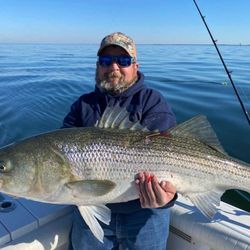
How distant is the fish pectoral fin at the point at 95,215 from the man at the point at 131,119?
0.33 m

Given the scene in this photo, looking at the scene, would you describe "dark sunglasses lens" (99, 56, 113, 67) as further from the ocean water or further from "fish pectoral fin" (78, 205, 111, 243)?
the ocean water

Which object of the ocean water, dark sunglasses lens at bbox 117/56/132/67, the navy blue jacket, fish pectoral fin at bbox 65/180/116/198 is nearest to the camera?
fish pectoral fin at bbox 65/180/116/198

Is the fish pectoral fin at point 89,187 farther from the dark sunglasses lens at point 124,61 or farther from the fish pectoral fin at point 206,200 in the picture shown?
the dark sunglasses lens at point 124,61

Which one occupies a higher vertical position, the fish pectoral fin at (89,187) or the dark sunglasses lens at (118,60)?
the dark sunglasses lens at (118,60)

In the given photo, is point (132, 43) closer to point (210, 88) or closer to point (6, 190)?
point (6, 190)

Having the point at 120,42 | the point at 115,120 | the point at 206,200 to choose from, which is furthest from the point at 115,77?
the point at 206,200

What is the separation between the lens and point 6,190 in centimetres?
279

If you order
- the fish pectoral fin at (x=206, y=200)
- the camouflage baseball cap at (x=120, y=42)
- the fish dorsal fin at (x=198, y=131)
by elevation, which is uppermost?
the camouflage baseball cap at (x=120, y=42)

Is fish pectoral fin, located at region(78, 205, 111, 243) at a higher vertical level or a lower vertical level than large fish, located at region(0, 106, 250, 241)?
lower

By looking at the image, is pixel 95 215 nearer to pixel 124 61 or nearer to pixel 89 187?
pixel 89 187

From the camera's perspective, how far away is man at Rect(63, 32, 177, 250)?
303 cm

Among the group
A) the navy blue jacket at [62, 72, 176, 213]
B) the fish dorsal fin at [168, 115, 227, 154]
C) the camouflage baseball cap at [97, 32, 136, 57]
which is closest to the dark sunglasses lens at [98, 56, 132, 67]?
the camouflage baseball cap at [97, 32, 136, 57]

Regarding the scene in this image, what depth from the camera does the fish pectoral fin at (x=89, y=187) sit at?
107 inches

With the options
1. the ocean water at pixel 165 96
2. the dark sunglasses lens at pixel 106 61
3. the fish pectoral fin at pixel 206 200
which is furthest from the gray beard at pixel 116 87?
the ocean water at pixel 165 96
